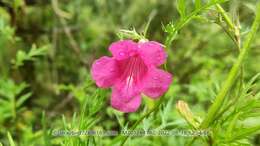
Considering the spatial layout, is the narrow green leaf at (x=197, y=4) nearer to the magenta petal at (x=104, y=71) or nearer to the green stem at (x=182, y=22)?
the green stem at (x=182, y=22)

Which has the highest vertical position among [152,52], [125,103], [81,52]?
[152,52]

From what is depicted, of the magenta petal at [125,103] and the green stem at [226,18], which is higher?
the green stem at [226,18]

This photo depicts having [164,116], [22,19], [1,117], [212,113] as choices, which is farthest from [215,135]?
[22,19]

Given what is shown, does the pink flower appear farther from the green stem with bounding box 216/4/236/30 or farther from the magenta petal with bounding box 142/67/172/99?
the green stem with bounding box 216/4/236/30

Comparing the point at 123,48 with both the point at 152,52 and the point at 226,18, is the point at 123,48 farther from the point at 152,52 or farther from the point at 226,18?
the point at 226,18

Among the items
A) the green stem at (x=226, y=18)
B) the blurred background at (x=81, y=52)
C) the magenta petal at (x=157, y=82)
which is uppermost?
the green stem at (x=226, y=18)

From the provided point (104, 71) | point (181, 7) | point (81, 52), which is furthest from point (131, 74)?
point (81, 52)

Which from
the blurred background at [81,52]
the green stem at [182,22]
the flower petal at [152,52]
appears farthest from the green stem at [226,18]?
the blurred background at [81,52]

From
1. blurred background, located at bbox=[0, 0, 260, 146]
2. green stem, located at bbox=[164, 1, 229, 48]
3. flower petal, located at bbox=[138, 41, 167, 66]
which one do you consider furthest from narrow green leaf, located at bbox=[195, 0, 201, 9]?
blurred background, located at bbox=[0, 0, 260, 146]
